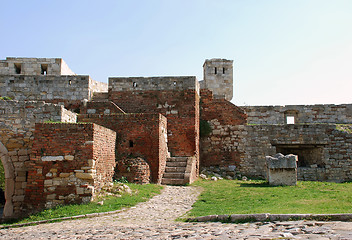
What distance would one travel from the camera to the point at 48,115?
1255 centimetres

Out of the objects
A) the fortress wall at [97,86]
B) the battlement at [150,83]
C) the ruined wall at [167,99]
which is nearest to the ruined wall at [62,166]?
the ruined wall at [167,99]

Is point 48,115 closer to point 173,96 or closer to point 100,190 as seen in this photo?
point 100,190

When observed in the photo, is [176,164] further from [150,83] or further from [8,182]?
[8,182]

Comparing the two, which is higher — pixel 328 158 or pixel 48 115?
pixel 48 115

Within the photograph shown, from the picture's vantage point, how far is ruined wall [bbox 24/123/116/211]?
11.3 m

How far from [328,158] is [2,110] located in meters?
16.3

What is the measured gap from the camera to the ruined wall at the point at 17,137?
1191 cm

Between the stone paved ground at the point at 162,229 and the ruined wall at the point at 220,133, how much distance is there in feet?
29.2

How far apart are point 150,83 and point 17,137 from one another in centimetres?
807

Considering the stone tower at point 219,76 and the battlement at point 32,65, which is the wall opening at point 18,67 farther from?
the stone tower at point 219,76

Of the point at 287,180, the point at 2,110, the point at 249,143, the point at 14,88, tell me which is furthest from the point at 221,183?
the point at 14,88

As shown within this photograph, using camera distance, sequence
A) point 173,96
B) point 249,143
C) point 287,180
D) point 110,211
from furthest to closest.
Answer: point 249,143, point 173,96, point 287,180, point 110,211

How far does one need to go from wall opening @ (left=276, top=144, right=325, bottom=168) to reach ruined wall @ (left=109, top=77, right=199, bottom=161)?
5.73 m

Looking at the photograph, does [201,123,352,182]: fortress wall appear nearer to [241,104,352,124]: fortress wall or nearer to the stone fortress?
the stone fortress
